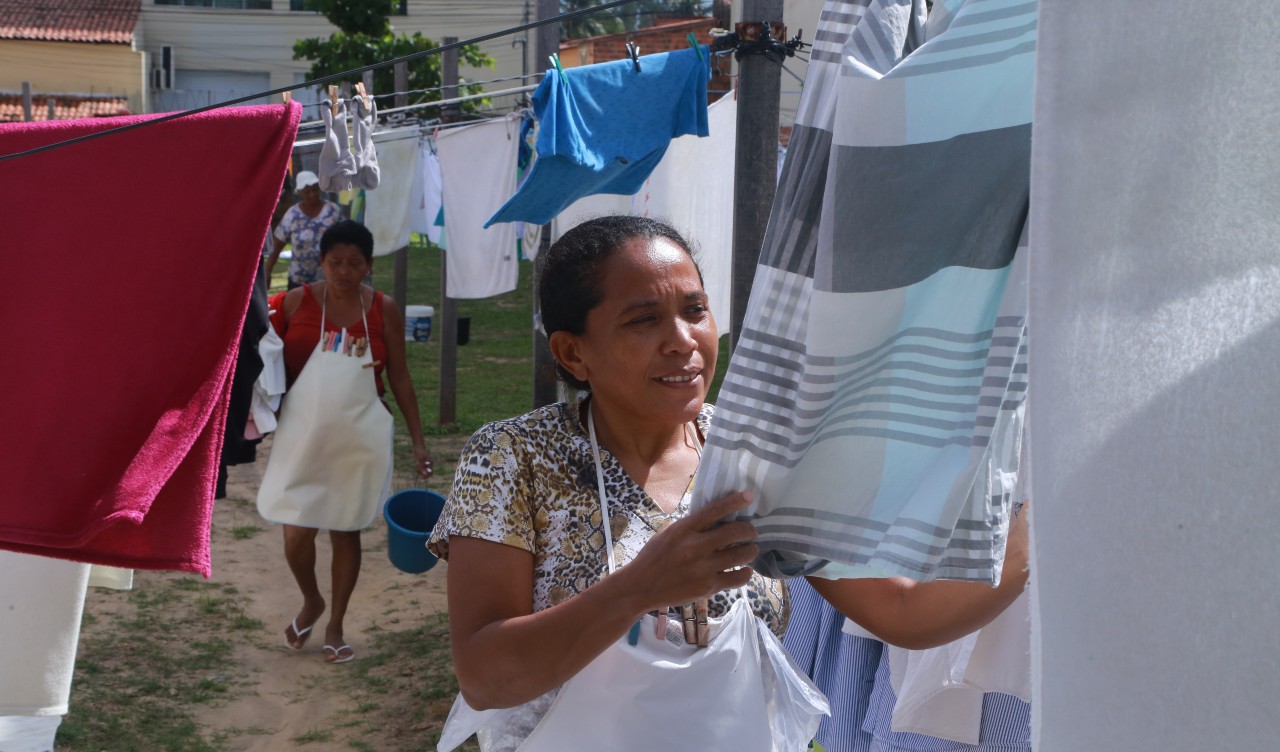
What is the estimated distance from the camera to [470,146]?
26.1 ft

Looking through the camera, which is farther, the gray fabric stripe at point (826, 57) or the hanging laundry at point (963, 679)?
the hanging laundry at point (963, 679)

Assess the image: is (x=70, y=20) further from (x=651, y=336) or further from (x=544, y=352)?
(x=651, y=336)

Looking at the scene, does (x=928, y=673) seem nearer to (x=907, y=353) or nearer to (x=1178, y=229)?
(x=907, y=353)

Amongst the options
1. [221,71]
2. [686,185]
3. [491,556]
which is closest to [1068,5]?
[491,556]

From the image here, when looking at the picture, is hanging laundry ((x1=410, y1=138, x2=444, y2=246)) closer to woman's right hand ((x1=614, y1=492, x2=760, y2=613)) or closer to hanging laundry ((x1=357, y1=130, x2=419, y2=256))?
hanging laundry ((x1=357, y1=130, x2=419, y2=256))

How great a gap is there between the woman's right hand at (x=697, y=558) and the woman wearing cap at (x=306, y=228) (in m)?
7.79

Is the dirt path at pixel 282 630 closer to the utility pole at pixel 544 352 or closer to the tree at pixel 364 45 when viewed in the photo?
the utility pole at pixel 544 352

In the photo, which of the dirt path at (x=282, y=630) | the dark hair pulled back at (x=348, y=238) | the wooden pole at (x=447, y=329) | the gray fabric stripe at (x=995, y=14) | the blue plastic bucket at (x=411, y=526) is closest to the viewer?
the gray fabric stripe at (x=995, y=14)

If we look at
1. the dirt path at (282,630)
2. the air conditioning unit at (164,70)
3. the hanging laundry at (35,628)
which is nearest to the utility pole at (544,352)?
the dirt path at (282,630)

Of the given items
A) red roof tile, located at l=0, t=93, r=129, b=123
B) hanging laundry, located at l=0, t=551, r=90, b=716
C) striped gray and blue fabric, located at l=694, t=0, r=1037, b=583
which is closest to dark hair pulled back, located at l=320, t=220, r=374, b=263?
hanging laundry, located at l=0, t=551, r=90, b=716

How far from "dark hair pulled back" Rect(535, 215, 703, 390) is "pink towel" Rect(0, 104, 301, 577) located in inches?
42.3

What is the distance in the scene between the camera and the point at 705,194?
5.79 m

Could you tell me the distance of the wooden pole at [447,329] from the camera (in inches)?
344

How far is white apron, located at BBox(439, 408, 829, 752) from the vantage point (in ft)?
5.52
